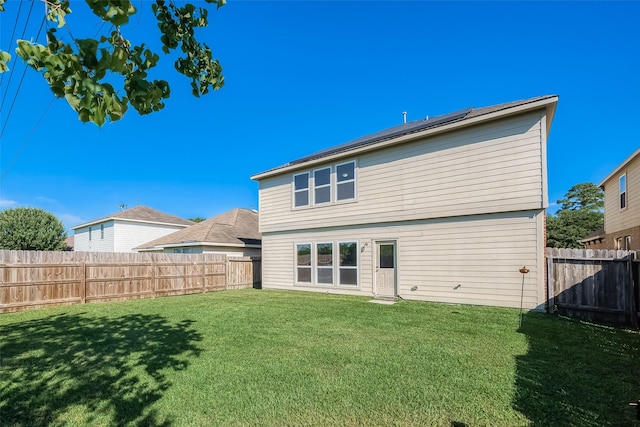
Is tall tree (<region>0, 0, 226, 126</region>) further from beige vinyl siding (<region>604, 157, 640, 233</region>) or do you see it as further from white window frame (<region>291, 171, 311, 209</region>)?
beige vinyl siding (<region>604, 157, 640, 233</region>)

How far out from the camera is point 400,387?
374 cm

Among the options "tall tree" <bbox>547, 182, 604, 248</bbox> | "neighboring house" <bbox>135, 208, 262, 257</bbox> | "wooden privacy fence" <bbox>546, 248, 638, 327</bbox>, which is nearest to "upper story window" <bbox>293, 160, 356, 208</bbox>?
"neighboring house" <bbox>135, 208, 262, 257</bbox>

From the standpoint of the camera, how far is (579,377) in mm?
4070

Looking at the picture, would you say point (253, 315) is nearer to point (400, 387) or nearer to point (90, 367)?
point (90, 367)

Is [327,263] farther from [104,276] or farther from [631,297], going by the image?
[631,297]

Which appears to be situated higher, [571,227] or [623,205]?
[623,205]

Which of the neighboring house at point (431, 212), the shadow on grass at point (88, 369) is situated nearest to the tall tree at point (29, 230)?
the neighboring house at point (431, 212)

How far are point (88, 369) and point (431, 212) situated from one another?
9.02 metres

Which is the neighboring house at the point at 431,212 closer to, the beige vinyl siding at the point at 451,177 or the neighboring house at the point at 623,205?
the beige vinyl siding at the point at 451,177

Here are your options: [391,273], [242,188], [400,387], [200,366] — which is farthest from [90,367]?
[242,188]

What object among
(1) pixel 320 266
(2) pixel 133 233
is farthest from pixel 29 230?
(1) pixel 320 266

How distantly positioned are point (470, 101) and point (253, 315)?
1285cm

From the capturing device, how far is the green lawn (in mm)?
3174

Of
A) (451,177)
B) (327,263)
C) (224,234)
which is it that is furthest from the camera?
(224,234)
